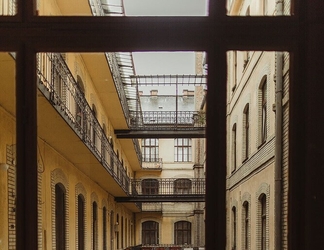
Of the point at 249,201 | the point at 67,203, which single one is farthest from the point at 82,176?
the point at 249,201

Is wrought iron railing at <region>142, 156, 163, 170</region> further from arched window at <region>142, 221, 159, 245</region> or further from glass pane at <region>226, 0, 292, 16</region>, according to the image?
glass pane at <region>226, 0, 292, 16</region>

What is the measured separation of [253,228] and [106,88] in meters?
7.04

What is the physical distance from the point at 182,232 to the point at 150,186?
4100 millimetres

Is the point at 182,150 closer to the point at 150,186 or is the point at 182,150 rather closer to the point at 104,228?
the point at 150,186

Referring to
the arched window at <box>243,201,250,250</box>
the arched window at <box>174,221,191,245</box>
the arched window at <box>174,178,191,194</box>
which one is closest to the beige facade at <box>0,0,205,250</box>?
the arched window at <box>243,201,250,250</box>

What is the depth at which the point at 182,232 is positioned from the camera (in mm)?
34000

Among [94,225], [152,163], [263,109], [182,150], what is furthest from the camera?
[182,150]

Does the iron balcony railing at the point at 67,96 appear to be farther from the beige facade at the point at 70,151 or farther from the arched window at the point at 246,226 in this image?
the arched window at the point at 246,226

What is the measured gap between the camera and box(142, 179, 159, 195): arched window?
34.0m

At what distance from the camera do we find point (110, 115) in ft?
60.5

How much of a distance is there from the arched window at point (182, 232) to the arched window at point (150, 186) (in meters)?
2.90

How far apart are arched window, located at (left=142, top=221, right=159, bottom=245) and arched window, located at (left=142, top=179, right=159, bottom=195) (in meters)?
2.26

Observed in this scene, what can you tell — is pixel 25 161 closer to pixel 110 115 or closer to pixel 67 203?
pixel 67 203

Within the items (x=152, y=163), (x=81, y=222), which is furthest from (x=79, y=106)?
(x=152, y=163)
